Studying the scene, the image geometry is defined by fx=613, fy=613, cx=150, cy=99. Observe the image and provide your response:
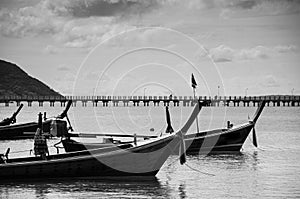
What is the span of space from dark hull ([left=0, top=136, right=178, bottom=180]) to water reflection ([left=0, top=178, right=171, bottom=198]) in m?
0.31

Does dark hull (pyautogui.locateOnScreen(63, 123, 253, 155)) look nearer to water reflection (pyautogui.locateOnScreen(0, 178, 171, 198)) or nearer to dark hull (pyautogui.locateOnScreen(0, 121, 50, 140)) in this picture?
water reflection (pyautogui.locateOnScreen(0, 178, 171, 198))

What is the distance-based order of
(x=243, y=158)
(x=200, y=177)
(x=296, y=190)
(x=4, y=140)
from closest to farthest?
(x=296, y=190) < (x=200, y=177) < (x=243, y=158) < (x=4, y=140)

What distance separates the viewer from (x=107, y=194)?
80.2 feet

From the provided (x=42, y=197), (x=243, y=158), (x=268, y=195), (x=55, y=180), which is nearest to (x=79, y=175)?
(x=55, y=180)

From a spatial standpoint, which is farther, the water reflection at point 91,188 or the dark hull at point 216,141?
the dark hull at point 216,141

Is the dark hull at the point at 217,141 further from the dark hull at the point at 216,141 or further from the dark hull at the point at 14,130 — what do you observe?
the dark hull at the point at 14,130

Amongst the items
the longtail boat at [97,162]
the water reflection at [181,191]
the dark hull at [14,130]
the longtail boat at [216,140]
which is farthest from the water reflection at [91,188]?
the dark hull at [14,130]

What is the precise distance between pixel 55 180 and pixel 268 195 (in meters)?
9.02

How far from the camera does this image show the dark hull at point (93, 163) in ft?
84.2

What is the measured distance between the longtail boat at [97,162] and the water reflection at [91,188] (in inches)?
11.9

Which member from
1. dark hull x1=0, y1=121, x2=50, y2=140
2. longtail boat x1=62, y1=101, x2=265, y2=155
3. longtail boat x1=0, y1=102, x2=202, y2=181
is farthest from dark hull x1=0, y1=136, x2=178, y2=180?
dark hull x1=0, y1=121, x2=50, y2=140

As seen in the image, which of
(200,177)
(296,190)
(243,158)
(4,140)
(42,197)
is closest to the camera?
(42,197)

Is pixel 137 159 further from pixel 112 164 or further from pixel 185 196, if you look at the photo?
pixel 185 196

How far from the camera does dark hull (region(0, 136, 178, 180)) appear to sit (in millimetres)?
25672
